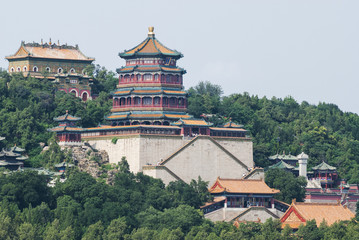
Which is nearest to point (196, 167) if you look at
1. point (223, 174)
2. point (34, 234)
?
point (223, 174)

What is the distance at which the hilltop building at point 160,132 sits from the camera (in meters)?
94.6

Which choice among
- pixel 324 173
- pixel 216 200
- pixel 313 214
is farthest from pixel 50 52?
pixel 313 214

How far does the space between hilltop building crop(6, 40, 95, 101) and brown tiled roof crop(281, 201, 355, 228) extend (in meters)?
29.0

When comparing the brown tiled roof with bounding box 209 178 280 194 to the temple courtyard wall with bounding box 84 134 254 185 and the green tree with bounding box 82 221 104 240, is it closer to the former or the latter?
the temple courtyard wall with bounding box 84 134 254 185

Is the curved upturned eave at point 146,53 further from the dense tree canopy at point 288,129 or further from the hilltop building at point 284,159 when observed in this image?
the hilltop building at point 284,159

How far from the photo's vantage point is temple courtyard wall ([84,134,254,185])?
93812 mm

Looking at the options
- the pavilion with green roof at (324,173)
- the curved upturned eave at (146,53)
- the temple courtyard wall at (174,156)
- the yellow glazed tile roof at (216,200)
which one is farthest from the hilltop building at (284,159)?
the yellow glazed tile roof at (216,200)

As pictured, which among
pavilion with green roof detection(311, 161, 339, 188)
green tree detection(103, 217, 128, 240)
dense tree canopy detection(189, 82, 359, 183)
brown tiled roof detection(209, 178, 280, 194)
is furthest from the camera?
dense tree canopy detection(189, 82, 359, 183)

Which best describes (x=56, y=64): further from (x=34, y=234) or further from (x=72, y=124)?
(x=34, y=234)

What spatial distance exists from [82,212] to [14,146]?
49.2 feet

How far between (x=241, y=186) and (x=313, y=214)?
612 centimetres

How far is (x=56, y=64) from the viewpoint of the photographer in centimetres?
11556

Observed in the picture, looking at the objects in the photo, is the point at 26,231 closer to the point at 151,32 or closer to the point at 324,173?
the point at 151,32

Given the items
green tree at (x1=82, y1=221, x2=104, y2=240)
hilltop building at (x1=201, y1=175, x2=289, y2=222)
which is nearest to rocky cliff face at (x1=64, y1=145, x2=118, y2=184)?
hilltop building at (x1=201, y1=175, x2=289, y2=222)
